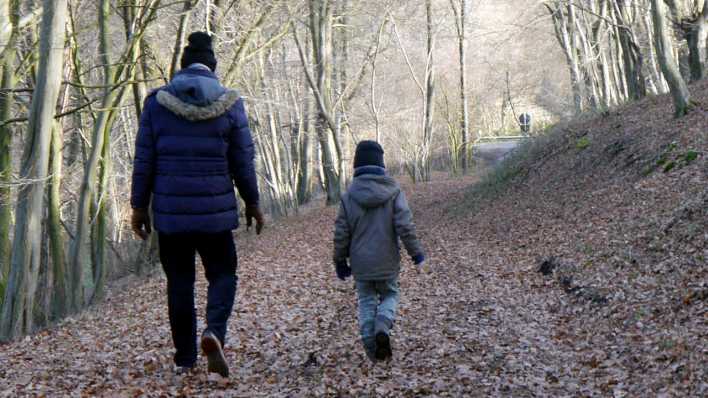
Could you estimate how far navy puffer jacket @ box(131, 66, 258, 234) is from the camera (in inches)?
215

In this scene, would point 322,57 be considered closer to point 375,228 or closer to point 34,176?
point 34,176

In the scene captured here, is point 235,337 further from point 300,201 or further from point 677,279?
point 300,201

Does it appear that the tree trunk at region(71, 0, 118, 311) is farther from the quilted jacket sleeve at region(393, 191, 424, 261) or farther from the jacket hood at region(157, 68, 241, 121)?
the jacket hood at region(157, 68, 241, 121)

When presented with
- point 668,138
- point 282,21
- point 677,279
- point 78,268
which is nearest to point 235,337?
point 677,279

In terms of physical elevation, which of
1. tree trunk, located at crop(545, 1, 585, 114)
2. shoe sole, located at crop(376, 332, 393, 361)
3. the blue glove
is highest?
tree trunk, located at crop(545, 1, 585, 114)

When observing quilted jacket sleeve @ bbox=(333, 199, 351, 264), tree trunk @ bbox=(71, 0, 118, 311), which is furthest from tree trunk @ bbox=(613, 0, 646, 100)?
quilted jacket sleeve @ bbox=(333, 199, 351, 264)

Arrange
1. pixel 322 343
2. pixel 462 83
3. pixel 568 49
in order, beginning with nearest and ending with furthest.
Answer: pixel 322 343
pixel 568 49
pixel 462 83

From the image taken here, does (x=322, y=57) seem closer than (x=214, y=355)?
No

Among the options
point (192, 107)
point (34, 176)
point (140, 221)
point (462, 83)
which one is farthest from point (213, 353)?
point (462, 83)

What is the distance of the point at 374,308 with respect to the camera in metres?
6.87

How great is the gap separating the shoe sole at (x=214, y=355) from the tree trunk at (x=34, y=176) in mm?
6880

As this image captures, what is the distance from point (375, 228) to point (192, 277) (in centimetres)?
172

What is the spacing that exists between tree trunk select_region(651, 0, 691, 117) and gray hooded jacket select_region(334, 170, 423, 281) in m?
10.9

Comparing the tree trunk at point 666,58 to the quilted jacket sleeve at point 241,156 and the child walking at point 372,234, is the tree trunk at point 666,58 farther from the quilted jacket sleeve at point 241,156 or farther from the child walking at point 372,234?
the quilted jacket sleeve at point 241,156
